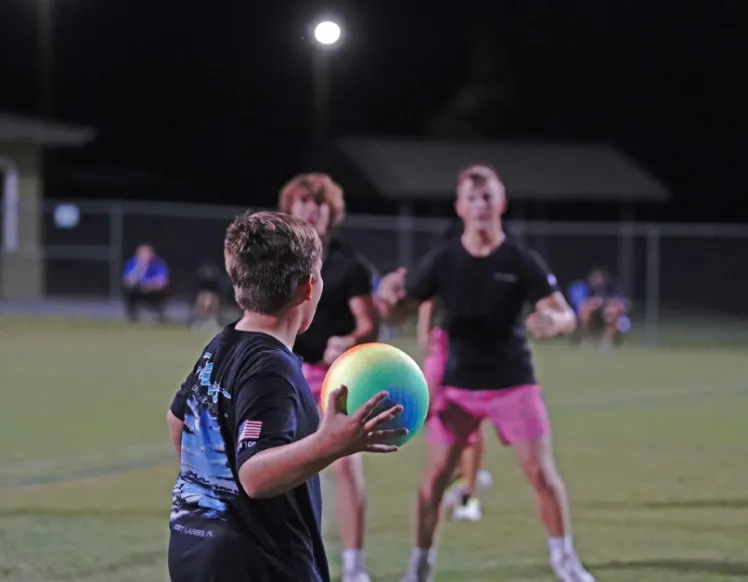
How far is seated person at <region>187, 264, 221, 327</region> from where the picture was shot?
26719mm

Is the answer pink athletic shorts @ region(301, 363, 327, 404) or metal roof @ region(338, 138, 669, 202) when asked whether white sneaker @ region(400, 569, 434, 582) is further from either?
metal roof @ region(338, 138, 669, 202)

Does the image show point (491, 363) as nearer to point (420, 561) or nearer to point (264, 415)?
point (420, 561)

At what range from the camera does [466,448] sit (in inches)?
303

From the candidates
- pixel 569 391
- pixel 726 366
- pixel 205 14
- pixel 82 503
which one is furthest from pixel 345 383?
pixel 205 14

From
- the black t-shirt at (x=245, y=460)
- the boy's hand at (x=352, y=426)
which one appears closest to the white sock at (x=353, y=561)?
the black t-shirt at (x=245, y=460)

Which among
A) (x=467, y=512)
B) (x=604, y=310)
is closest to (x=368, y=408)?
(x=467, y=512)

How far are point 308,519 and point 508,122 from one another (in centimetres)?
5283

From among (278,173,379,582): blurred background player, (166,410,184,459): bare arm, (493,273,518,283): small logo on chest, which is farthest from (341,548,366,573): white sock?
(166,410,184,459): bare arm

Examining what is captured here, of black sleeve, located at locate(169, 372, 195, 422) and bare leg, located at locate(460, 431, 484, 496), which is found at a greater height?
black sleeve, located at locate(169, 372, 195, 422)

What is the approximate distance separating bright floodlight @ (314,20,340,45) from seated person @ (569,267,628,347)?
15506 mm

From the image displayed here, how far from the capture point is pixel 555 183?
42406 millimetres

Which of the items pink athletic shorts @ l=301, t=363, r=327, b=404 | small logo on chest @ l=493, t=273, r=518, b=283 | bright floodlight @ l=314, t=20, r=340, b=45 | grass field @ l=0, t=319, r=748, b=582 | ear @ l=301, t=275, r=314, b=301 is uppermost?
bright floodlight @ l=314, t=20, r=340, b=45

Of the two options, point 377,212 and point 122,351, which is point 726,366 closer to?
point 122,351

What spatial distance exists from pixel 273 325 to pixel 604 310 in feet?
72.3
